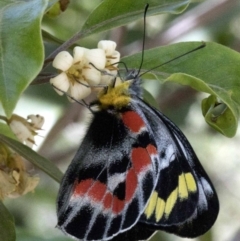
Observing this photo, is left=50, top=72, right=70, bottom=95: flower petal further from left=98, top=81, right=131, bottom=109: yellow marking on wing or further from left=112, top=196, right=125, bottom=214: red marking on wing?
left=112, top=196, right=125, bottom=214: red marking on wing

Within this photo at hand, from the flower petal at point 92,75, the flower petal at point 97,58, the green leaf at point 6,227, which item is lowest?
the green leaf at point 6,227

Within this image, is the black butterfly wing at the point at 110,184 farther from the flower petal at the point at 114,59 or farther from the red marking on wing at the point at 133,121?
the flower petal at the point at 114,59

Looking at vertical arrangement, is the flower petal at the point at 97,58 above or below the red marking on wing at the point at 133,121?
above

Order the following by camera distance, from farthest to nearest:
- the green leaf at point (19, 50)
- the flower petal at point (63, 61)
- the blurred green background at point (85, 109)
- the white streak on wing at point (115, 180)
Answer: the blurred green background at point (85, 109) → the white streak on wing at point (115, 180) → the flower petal at point (63, 61) → the green leaf at point (19, 50)

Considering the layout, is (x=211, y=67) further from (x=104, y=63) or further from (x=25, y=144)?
(x=25, y=144)

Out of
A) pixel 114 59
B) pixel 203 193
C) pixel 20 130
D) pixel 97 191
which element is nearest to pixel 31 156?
pixel 20 130

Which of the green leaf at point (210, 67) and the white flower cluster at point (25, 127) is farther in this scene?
the white flower cluster at point (25, 127)

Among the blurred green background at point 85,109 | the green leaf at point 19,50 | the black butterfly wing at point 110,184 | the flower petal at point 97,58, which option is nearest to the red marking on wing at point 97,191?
the black butterfly wing at point 110,184

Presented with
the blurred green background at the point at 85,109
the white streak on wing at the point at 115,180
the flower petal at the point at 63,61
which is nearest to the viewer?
the flower petal at the point at 63,61
